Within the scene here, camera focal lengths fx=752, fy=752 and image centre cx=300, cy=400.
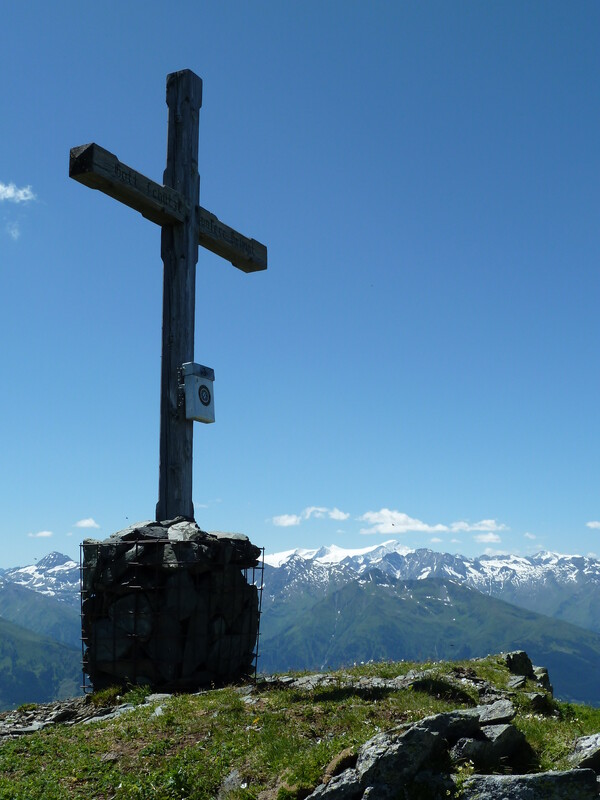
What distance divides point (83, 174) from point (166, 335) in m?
3.97

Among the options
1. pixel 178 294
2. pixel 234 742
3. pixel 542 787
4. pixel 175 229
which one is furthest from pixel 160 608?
pixel 542 787

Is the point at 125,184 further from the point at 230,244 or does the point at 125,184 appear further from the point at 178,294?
the point at 230,244

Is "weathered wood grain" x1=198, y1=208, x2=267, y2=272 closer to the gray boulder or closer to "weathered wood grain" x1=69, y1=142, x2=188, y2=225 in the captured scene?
"weathered wood grain" x1=69, y1=142, x2=188, y2=225

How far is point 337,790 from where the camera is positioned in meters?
7.89

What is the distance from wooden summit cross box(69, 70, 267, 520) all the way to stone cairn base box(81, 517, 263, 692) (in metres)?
1.59

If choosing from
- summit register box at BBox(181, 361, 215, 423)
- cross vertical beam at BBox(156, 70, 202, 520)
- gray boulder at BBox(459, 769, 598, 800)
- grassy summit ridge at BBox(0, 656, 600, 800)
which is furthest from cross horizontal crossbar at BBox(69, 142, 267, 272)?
gray boulder at BBox(459, 769, 598, 800)

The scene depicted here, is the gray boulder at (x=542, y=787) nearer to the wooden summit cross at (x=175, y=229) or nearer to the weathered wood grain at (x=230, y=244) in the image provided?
the wooden summit cross at (x=175, y=229)

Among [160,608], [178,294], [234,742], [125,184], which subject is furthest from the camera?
[178,294]

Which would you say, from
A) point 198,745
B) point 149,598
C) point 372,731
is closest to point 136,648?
point 149,598

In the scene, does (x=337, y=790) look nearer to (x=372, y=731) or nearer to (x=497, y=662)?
(x=372, y=731)

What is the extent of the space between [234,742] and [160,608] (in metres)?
5.22

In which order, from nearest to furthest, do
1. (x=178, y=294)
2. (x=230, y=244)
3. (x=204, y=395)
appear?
(x=204, y=395) < (x=178, y=294) < (x=230, y=244)

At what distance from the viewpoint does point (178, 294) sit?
17719 millimetres

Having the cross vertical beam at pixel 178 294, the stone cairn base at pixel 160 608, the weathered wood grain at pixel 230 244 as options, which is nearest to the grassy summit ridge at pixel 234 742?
the stone cairn base at pixel 160 608
